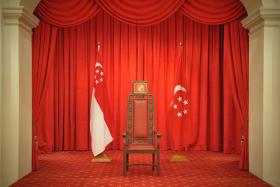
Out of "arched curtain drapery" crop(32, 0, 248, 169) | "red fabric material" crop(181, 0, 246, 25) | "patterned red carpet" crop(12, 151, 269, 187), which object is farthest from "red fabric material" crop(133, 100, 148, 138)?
"arched curtain drapery" crop(32, 0, 248, 169)

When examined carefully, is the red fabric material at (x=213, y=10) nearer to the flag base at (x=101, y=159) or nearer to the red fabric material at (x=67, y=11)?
the red fabric material at (x=67, y=11)

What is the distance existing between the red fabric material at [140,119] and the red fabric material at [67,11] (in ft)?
5.94

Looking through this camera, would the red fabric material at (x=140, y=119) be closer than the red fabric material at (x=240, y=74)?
No

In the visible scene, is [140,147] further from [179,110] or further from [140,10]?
[140,10]

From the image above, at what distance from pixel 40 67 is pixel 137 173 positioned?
7.79 ft

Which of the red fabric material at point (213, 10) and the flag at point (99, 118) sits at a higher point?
the red fabric material at point (213, 10)

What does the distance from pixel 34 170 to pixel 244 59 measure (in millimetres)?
3938

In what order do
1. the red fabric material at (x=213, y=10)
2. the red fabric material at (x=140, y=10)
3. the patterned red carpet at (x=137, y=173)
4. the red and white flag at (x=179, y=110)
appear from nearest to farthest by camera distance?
1. the patterned red carpet at (x=137, y=173)
2. the red fabric material at (x=213, y=10)
3. the red fabric material at (x=140, y=10)
4. the red and white flag at (x=179, y=110)

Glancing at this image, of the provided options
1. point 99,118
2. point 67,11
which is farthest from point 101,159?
point 67,11

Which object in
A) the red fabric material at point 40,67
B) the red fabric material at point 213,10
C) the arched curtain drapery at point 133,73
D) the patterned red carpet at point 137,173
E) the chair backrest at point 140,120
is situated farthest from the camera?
the arched curtain drapery at point 133,73

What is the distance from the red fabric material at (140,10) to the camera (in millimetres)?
6855

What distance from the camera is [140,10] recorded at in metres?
6.91

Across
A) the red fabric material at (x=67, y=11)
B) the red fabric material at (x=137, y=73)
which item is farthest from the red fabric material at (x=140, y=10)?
the red fabric material at (x=137, y=73)

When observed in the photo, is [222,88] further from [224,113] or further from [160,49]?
[160,49]
